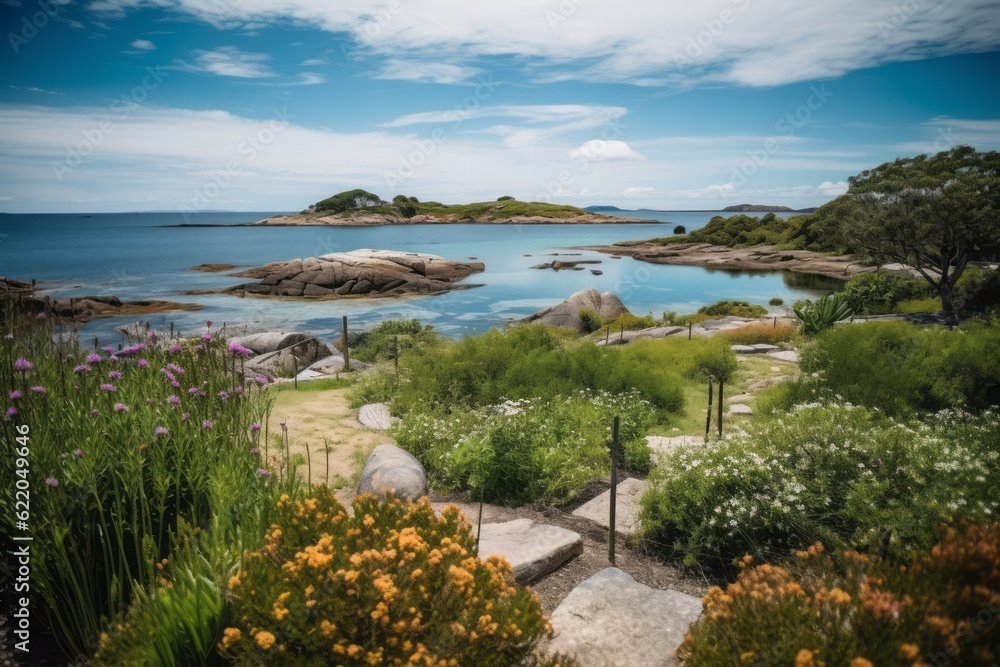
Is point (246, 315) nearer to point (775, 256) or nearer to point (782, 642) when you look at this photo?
point (782, 642)

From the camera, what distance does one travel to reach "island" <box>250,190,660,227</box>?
456 ft

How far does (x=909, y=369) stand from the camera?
7336 millimetres

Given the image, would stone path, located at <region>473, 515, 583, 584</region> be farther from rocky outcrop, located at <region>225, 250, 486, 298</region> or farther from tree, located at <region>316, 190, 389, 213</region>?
tree, located at <region>316, 190, 389, 213</region>

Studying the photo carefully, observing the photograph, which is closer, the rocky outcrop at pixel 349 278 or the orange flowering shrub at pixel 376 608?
the orange flowering shrub at pixel 376 608

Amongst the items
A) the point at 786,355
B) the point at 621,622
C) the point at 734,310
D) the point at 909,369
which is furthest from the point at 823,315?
the point at 621,622

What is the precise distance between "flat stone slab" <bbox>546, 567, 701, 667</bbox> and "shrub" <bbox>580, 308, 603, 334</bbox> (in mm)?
20464

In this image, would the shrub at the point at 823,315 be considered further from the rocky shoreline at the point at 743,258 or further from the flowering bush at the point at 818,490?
the rocky shoreline at the point at 743,258

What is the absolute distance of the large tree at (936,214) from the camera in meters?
18.3

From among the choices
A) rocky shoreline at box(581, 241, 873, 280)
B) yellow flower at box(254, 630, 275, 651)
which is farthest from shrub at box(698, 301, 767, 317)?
yellow flower at box(254, 630, 275, 651)

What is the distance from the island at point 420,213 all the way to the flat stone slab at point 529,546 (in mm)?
136948

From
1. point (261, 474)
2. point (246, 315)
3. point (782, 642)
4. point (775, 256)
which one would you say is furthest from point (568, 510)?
point (775, 256)

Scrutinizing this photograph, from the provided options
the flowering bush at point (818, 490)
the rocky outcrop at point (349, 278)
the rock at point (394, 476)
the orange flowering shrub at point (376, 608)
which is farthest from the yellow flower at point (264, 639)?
the rocky outcrop at point (349, 278)

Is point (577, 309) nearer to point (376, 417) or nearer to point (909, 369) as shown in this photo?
point (376, 417)

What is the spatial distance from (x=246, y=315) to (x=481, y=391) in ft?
80.7
